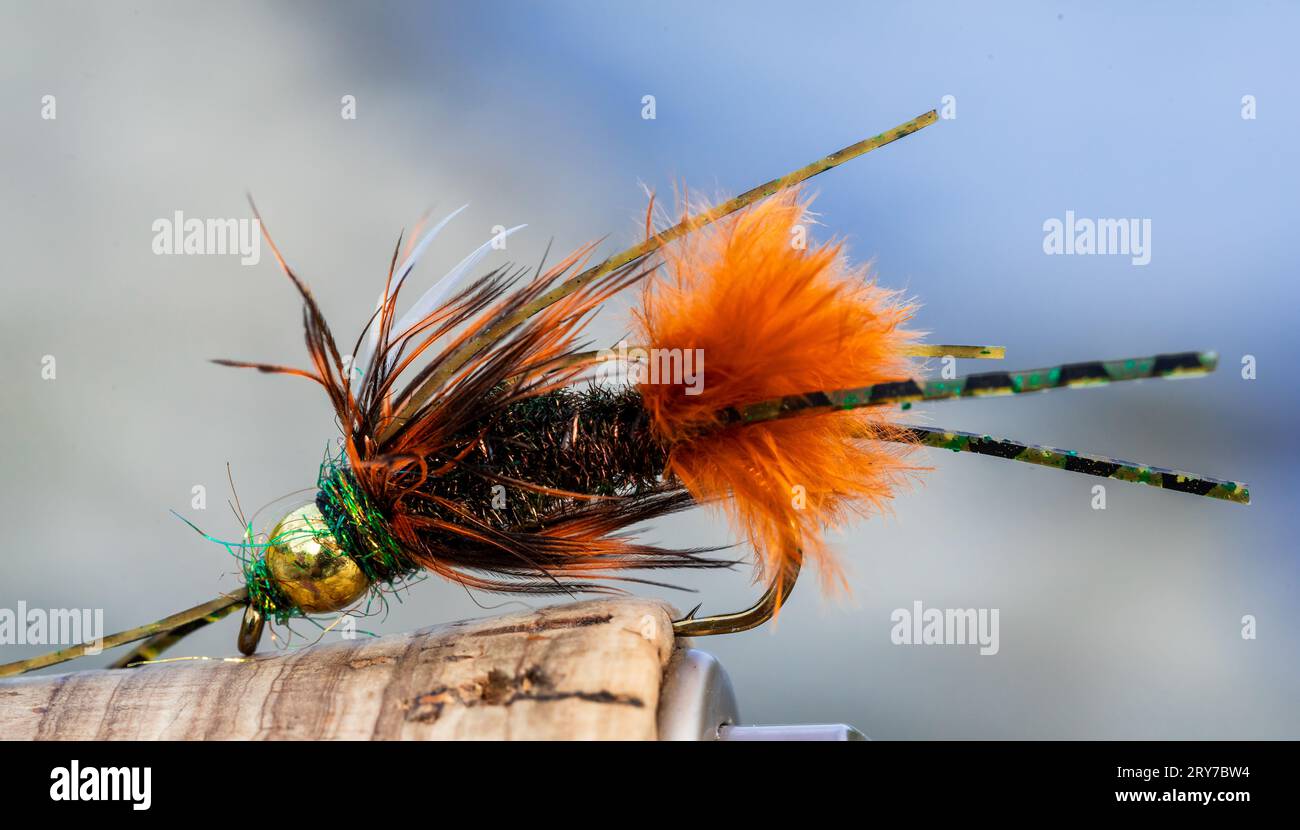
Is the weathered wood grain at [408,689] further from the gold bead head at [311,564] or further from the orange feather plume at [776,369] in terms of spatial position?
the orange feather plume at [776,369]

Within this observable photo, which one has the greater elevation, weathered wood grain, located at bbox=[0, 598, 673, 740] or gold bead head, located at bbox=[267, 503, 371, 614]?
gold bead head, located at bbox=[267, 503, 371, 614]

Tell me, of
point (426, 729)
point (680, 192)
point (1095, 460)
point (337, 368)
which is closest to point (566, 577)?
point (426, 729)

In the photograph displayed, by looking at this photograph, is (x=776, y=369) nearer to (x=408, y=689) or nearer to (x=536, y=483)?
(x=536, y=483)

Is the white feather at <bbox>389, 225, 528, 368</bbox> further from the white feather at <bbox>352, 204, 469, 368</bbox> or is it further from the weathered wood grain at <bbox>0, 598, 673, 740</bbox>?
the weathered wood grain at <bbox>0, 598, 673, 740</bbox>

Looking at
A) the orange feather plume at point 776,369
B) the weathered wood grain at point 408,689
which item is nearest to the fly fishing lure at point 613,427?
the orange feather plume at point 776,369

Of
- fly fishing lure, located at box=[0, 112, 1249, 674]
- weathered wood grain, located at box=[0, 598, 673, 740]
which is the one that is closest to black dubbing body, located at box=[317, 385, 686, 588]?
fly fishing lure, located at box=[0, 112, 1249, 674]

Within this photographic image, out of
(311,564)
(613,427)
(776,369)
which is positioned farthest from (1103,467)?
(311,564)
